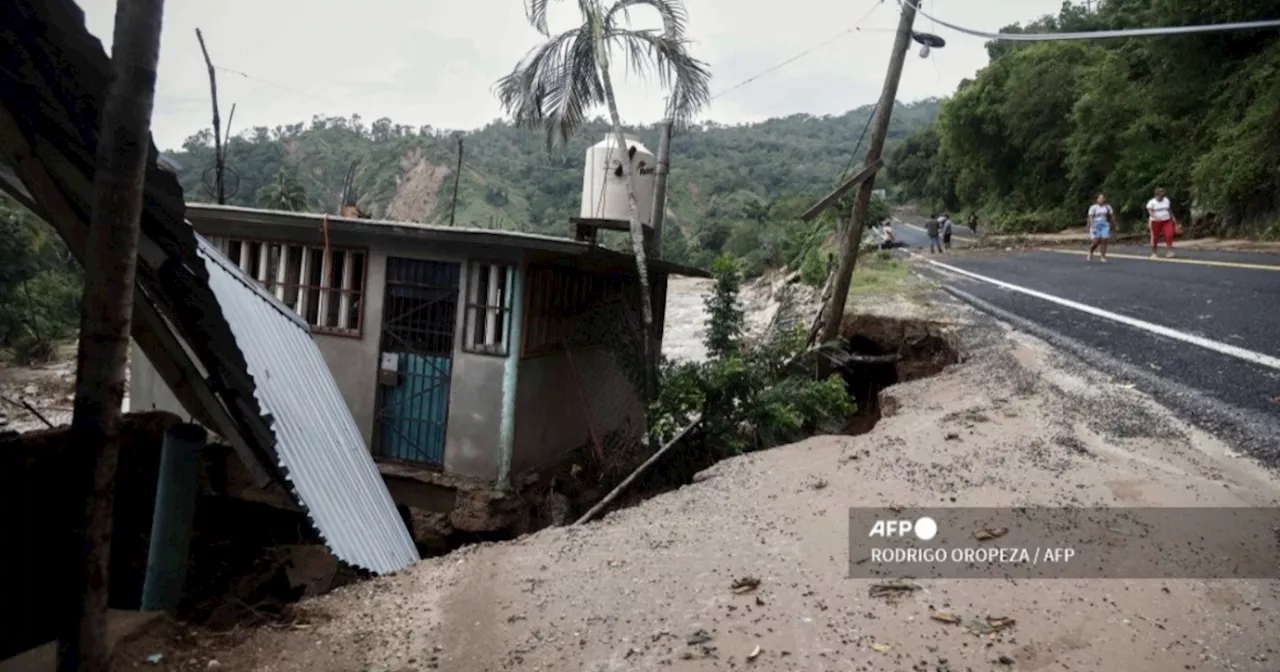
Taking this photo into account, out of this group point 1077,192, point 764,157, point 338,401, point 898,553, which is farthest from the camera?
point 764,157

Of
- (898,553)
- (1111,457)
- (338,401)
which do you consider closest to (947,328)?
(1111,457)

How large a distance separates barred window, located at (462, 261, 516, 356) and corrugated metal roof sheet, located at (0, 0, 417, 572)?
2.47m

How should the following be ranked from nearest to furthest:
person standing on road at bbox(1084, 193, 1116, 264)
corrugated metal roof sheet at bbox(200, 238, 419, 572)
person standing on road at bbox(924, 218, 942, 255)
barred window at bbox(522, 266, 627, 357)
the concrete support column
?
the concrete support column → corrugated metal roof sheet at bbox(200, 238, 419, 572) → barred window at bbox(522, 266, 627, 357) → person standing on road at bbox(1084, 193, 1116, 264) → person standing on road at bbox(924, 218, 942, 255)

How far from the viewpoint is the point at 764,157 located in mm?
79688

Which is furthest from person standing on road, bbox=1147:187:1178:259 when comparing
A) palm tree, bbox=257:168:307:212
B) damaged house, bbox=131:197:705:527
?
palm tree, bbox=257:168:307:212

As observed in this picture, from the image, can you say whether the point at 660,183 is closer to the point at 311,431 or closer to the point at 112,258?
the point at 311,431

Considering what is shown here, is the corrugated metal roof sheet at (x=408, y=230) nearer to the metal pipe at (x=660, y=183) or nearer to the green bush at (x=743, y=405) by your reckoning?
the green bush at (x=743, y=405)

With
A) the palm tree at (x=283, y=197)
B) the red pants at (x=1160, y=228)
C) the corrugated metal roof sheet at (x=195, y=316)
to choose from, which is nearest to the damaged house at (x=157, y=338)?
the corrugated metal roof sheet at (x=195, y=316)

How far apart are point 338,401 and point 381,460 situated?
117 inches

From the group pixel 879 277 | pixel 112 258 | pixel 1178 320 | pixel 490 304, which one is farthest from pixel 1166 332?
pixel 112 258

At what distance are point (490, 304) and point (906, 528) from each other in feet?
19.2

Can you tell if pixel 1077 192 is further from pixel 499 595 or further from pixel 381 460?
pixel 499 595

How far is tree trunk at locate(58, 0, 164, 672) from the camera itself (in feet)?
8.10

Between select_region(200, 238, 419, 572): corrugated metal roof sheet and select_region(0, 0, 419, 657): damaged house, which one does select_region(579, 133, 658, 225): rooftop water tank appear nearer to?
select_region(200, 238, 419, 572): corrugated metal roof sheet
